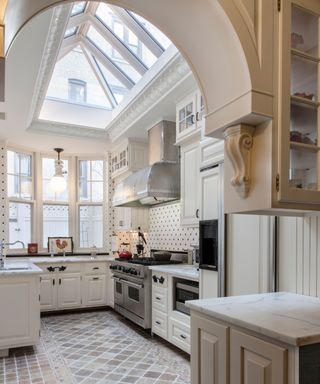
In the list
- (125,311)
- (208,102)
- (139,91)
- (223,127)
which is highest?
(139,91)

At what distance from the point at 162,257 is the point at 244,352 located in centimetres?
305

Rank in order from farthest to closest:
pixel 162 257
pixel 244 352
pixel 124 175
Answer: pixel 124 175, pixel 162 257, pixel 244 352

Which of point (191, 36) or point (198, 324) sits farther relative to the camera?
point (198, 324)

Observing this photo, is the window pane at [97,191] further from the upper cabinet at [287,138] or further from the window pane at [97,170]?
the upper cabinet at [287,138]

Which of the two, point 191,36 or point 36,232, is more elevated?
point 191,36

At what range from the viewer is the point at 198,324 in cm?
198

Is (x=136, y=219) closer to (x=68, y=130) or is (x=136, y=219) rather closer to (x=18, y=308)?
(x=68, y=130)

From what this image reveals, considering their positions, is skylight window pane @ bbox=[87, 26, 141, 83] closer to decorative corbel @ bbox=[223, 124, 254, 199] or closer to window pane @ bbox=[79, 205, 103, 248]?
window pane @ bbox=[79, 205, 103, 248]

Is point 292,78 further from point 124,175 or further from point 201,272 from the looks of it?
point 124,175

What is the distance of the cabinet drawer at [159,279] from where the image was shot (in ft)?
12.6

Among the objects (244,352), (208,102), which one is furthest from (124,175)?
(244,352)

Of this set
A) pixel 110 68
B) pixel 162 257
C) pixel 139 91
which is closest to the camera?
pixel 139 91

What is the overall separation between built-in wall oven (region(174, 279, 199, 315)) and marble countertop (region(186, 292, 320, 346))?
1.24m

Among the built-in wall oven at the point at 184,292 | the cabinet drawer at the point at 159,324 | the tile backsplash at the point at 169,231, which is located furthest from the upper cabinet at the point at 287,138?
the tile backsplash at the point at 169,231
